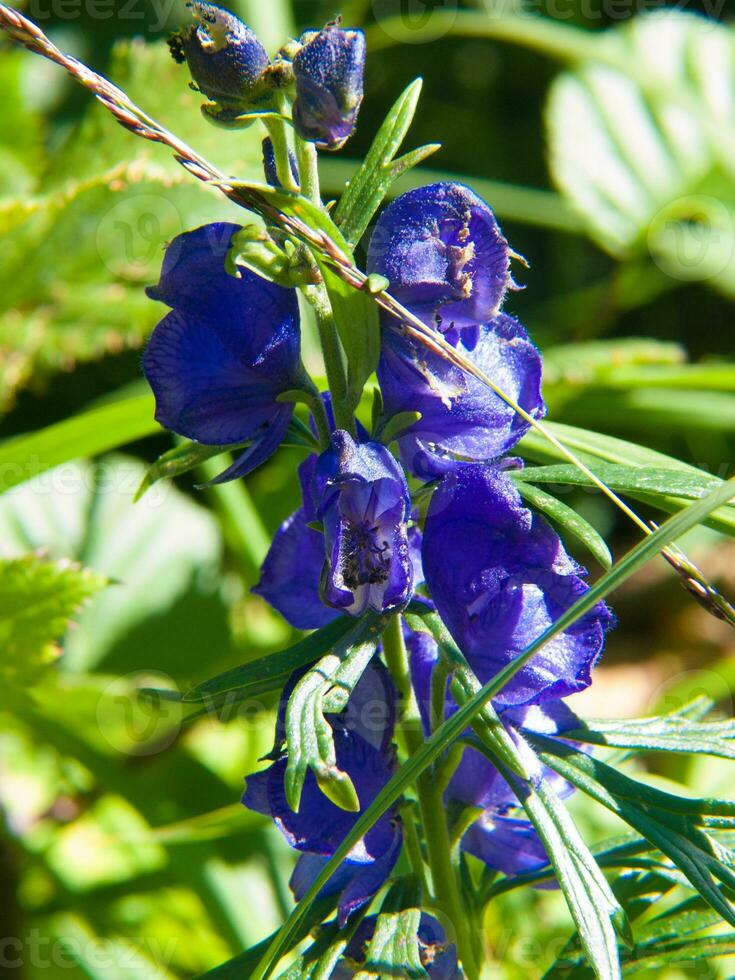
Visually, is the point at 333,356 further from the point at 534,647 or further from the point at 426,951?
the point at 426,951

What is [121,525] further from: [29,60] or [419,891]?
[419,891]

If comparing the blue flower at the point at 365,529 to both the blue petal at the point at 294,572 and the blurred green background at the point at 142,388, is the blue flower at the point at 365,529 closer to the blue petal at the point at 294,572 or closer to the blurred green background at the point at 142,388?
the blue petal at the point at 294,572

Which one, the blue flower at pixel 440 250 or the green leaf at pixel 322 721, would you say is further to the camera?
the blue flower at pixel 440 250

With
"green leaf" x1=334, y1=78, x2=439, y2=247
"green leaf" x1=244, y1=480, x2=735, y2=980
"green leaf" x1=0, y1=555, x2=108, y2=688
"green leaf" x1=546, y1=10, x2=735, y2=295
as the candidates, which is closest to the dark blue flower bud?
"green leaf" x1=334, y1=78, x2=439, y2=247

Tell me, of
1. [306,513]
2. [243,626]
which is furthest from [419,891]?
[243,626]

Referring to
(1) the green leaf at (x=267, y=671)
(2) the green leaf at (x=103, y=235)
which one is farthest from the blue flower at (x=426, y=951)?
(2) the green leaf at (x=103, y=235)

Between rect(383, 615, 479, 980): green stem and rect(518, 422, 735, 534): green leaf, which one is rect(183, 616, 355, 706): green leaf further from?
rect(518, 422, 735, 534): green leaf

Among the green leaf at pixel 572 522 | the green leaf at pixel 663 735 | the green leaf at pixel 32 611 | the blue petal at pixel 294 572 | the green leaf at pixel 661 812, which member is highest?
the green leaf at pixel 572 522

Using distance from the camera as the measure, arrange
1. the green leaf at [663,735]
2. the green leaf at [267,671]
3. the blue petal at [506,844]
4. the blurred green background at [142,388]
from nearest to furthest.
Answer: the green leaf at [267,671] → the green leaf at [663,735] → the blue petal at [506,844] → the blurred green background at [142,388]

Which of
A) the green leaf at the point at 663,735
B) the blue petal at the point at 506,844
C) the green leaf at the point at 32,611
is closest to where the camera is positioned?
the green leaf at the point at 663,735

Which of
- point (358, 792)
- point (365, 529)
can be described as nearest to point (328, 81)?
point (365, 529)
